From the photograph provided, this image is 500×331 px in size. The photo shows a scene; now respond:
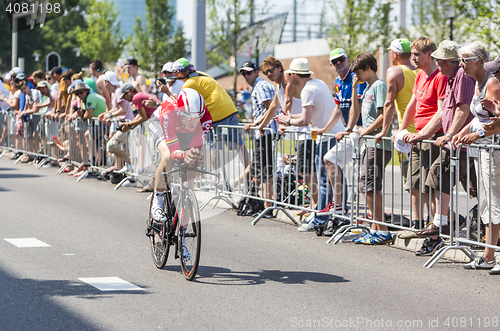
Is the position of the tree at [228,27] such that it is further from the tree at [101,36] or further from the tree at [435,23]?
the tree at [101,36]

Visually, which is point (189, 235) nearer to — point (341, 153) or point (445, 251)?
point (445, 251)

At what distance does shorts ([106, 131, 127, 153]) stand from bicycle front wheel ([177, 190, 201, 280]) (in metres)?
6.98

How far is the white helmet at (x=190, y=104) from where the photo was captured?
19.5 ft

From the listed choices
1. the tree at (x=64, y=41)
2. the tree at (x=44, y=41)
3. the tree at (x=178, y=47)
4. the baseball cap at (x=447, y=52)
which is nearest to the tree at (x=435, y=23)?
the tree at (x=178, y=47)

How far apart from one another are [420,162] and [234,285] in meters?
2.59

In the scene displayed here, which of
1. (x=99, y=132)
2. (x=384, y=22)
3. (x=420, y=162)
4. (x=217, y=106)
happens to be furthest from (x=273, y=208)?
(x=384, y=22)

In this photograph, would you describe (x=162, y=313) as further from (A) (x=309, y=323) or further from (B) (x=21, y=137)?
(B) (x=21, y=137)

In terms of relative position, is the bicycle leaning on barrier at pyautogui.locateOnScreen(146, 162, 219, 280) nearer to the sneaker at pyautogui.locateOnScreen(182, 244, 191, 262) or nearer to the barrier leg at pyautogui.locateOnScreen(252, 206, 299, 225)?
the sneaker at pyautogui.locateOnScreen(182, 244, 191, 262)

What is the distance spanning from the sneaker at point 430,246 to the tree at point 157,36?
136 ft

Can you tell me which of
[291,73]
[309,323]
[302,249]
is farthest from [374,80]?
[309,323]

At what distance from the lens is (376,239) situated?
7.89m

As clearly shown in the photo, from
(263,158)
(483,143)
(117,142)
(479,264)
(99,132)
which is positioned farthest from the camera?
(99,132)

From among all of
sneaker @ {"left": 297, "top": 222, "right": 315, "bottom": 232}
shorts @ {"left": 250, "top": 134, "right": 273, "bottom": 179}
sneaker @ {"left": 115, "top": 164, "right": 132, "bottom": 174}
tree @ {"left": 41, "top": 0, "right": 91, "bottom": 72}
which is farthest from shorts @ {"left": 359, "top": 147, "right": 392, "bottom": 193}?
tree @ {"left": 41, "top": 0, "right": 91, "bottom": 72}

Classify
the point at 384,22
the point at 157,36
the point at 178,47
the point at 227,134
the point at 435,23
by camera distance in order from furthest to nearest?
1. the point at 157,36
2. the point at 178,47
3. the point at 435,23
4. the point at 384,22
5. the point at 227,134
